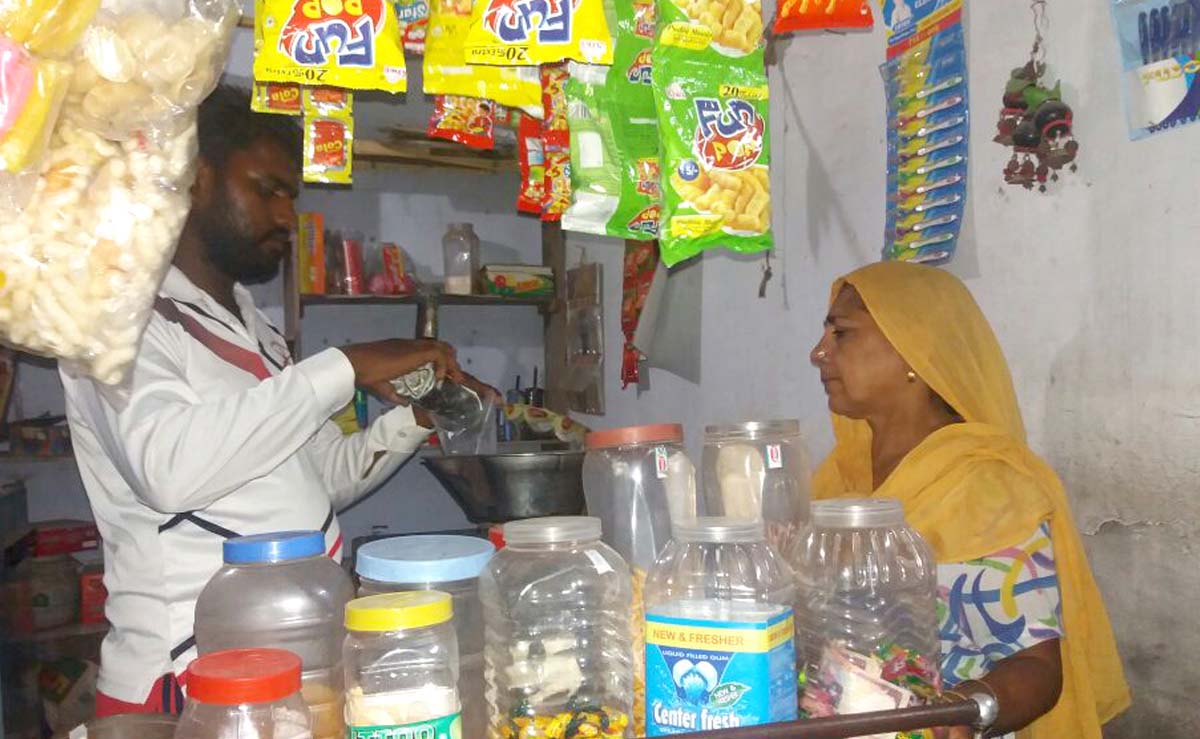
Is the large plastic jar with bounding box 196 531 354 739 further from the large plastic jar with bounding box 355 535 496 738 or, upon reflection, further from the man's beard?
the man's beard

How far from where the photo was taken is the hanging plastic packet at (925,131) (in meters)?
1.84

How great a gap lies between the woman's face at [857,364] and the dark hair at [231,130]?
126 centimetres

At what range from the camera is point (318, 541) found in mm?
898

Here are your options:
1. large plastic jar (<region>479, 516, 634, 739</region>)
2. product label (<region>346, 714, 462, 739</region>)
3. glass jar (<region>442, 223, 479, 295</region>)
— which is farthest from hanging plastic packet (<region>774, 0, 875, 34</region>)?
glass jar (<region>442, 223, 479, 295</region>)

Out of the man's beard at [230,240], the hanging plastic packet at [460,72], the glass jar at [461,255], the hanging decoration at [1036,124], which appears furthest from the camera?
the glass jar at [461,255]

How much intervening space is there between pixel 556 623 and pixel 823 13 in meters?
1.03

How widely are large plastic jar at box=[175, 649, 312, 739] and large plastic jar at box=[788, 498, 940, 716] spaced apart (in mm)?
504

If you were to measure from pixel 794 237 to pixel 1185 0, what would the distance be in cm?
117

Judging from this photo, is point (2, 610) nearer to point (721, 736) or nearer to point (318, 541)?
point (318, 541)

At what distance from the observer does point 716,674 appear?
779 millimetres

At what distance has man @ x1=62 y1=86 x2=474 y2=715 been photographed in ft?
4.67

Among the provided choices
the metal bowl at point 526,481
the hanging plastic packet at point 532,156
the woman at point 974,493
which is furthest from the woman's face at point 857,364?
the metal bowl at point 526,481

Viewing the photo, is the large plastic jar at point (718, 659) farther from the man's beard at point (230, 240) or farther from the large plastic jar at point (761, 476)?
the man's beard at point (230, 240)

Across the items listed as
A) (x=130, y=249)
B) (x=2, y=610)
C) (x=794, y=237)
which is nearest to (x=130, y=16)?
(x=130, y=249)
